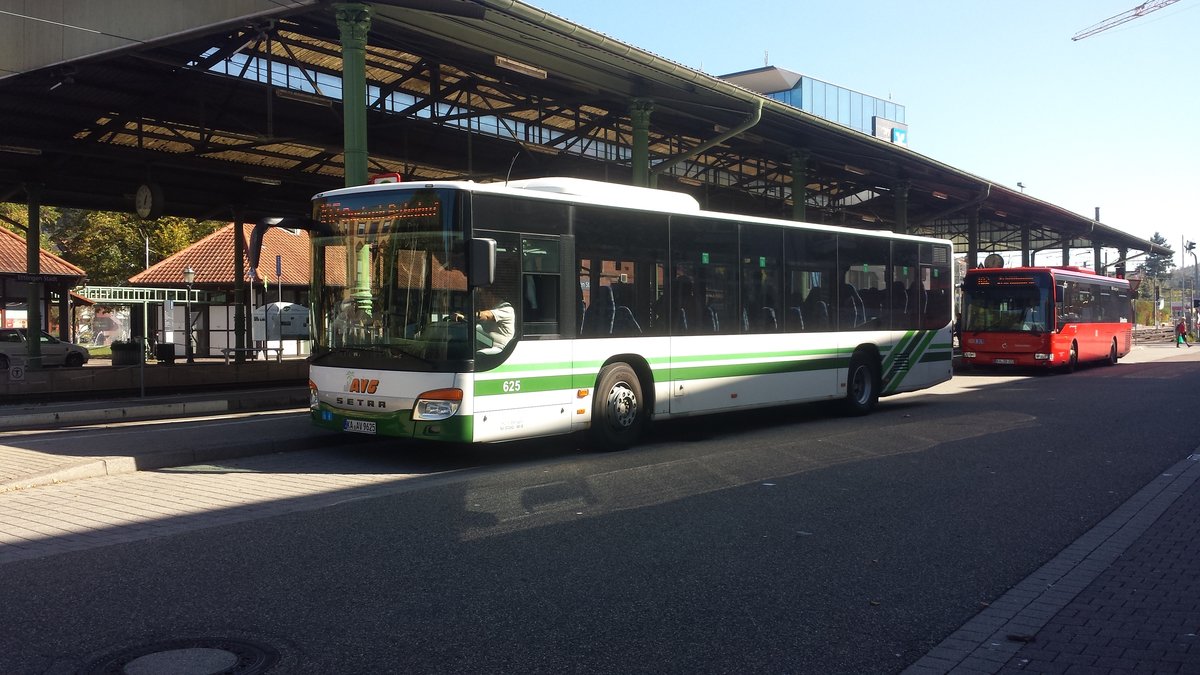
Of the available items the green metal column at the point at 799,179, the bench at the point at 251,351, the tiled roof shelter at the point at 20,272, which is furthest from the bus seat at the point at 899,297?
the tiled roof shelter at the point at 20,272

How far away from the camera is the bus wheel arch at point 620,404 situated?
11.5 m

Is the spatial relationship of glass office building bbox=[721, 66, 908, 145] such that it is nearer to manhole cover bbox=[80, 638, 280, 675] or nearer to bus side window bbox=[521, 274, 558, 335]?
bus side window bbox=[521, 274, 558, 335]

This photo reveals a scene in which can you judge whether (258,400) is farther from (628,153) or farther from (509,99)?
(628,153)

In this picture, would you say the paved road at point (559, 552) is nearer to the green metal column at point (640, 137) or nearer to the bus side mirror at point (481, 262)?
the bus side mirror at point (481, 262)

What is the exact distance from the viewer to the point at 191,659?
4.50m

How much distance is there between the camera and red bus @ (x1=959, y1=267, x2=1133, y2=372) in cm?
2677

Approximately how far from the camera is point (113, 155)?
22.0 metres

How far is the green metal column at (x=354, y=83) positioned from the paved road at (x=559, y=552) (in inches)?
185

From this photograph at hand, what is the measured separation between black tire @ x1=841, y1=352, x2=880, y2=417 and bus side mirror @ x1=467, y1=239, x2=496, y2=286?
7.89 meters

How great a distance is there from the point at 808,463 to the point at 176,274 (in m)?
38.1

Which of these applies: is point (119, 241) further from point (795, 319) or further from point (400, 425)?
point (400, 425)

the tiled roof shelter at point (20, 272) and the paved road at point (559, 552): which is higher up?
the tiled roof shelter at point (20, 272)

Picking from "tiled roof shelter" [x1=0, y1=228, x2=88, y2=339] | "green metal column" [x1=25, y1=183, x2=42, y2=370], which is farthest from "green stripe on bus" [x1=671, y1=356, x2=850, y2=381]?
"tiled roof shelter" [x1=0, y1=228, x2=88, y2=339]

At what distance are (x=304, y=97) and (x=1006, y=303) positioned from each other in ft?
62.4
